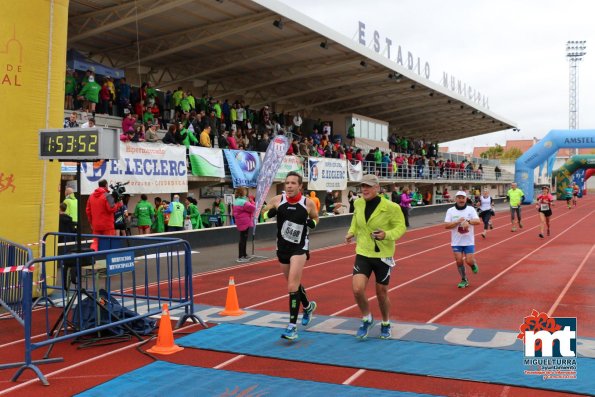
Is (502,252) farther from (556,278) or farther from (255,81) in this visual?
(255,81)

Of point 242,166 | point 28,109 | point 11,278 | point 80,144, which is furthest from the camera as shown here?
point 242,166

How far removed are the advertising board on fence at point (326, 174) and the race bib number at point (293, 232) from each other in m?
19.1

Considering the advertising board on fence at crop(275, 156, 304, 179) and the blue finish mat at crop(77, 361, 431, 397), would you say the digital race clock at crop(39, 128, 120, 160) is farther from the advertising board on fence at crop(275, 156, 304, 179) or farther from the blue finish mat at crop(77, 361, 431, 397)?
the advertising board on fence at crop(275, 156, 304, 179)

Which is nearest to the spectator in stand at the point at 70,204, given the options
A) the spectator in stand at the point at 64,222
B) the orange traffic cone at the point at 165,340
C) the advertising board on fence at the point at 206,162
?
the spectator in stand at the point at 64,222

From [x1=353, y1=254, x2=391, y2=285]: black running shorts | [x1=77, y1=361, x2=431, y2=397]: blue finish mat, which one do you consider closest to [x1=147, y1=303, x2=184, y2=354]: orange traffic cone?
[x1=77, y1=361, x2=431, y2=397]: blue finish mat

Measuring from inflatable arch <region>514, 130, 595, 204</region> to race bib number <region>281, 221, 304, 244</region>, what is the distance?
135 ft

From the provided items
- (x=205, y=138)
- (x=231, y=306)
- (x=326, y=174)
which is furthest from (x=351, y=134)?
(x=231, y=306)

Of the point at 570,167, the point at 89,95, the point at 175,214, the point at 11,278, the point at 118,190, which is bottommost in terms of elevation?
the point at 11,278

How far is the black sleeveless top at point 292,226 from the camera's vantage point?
7.08 meters

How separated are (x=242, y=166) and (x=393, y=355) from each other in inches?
621

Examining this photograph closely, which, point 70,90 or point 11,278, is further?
point 70,90

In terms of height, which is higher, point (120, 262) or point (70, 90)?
point (70, 90)

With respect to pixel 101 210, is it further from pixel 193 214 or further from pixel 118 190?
pixel 193 214

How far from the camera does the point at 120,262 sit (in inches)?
279
